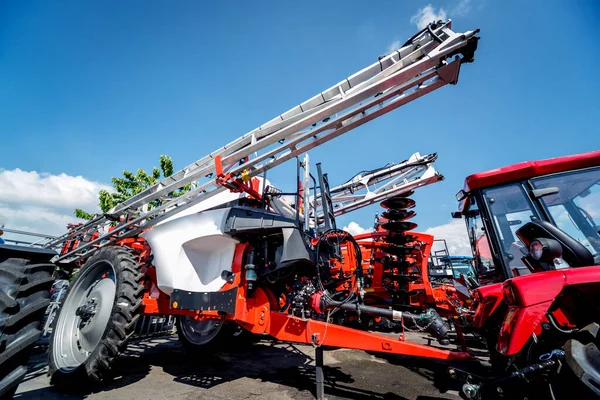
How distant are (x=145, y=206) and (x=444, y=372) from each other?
6165 millimetres

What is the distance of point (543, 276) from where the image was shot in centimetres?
200

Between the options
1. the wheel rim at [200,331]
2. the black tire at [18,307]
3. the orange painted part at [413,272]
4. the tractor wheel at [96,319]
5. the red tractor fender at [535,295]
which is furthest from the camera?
the orange painted part at [413,272]

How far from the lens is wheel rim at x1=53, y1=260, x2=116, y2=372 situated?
376 cm

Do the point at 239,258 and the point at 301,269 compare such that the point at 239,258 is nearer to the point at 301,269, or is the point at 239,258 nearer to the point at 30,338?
the point at 301,269

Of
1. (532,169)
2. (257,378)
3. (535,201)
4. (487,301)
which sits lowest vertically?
(257,378)

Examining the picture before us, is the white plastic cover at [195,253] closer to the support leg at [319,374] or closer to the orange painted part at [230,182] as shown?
the orange painted part at [230,182]

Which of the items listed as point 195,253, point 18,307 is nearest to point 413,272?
Result: point 195,253

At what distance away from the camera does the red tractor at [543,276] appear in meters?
1.86

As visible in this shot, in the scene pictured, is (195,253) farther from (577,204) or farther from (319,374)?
(577,204)

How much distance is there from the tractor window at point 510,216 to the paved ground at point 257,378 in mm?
2087

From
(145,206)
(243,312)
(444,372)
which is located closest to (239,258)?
(243,312)

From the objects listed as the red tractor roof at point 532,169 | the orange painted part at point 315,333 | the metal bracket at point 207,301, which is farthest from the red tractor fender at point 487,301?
the metal bracket at point 207,301

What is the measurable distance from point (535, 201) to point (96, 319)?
5493 millimetres

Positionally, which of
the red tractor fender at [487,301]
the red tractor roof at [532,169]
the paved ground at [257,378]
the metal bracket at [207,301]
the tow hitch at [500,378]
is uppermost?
the red tractor roof at [532,169]
